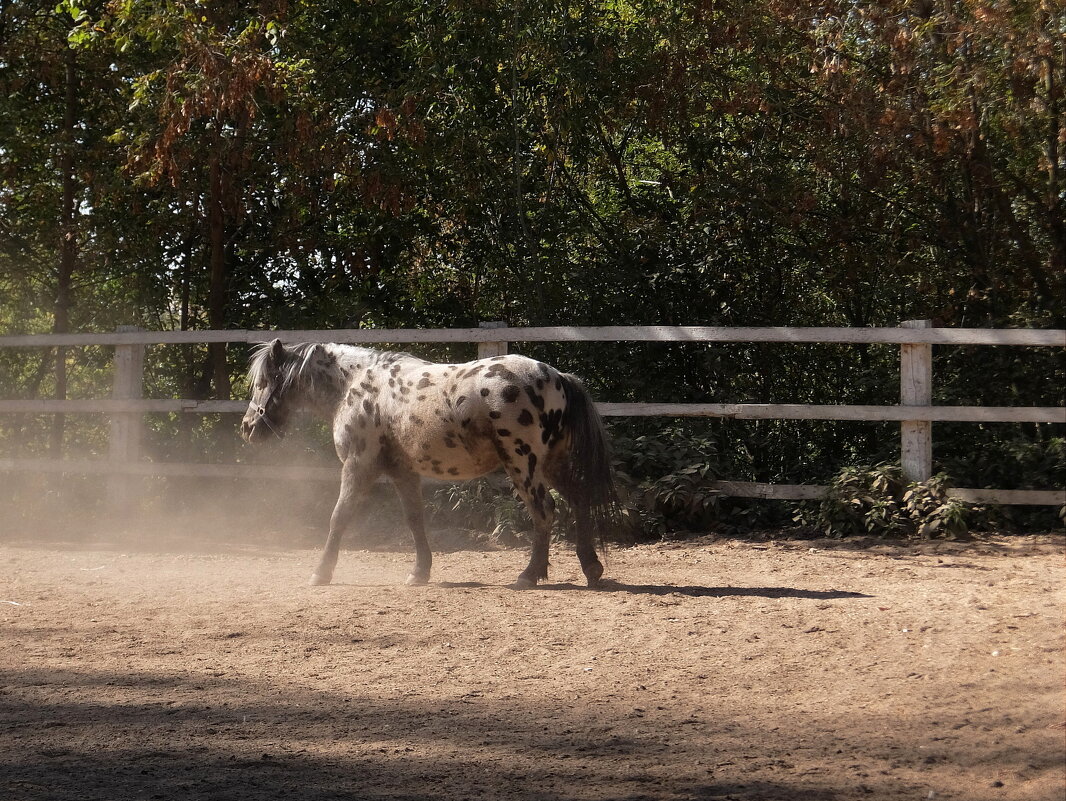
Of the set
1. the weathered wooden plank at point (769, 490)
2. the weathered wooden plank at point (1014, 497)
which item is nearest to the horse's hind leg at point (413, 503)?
the weathered wooden plank at point (769, 490)

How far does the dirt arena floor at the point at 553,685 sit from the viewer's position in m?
3.26

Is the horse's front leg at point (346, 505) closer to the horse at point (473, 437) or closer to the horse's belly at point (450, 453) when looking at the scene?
the horse at point (473, 437)

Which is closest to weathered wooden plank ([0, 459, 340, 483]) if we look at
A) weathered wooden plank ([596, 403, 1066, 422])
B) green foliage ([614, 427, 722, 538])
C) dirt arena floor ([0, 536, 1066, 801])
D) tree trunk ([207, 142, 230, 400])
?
tree trunk ([207, 142, 230, 400])

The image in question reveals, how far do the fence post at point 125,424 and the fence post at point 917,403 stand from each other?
6.50 meters

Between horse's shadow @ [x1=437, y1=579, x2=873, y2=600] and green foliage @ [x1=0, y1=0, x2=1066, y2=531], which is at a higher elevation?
green foliage @ [x1=0, y1=0, x2=1066, y2=531]

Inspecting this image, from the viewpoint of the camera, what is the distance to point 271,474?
9133 mm

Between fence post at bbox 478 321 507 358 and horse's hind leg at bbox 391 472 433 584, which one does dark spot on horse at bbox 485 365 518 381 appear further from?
fence post at bbox 478 321 507 358

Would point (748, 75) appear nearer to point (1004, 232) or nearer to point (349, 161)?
point (1004, 232)

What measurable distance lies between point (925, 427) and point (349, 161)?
18.0 ft

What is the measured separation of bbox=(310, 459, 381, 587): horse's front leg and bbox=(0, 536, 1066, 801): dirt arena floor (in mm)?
183

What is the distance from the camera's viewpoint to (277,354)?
7.27 metres

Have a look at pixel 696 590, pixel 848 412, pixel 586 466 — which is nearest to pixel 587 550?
pixel 586 466

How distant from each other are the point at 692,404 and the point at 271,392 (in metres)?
3.33

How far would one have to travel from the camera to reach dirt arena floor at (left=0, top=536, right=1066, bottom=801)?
3.26 meters
